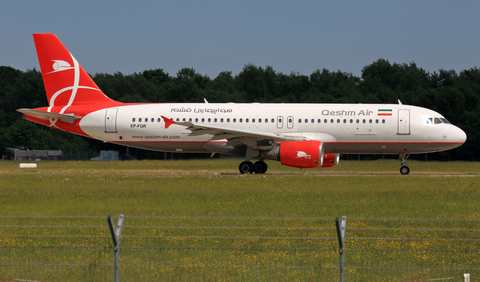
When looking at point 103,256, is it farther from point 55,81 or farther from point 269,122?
point 55,81

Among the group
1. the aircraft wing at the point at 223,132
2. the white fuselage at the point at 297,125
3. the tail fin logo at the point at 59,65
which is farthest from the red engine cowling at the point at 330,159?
the tail fin logo at the point at 59,65

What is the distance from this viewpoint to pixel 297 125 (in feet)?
84.8

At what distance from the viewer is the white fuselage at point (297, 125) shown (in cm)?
2559

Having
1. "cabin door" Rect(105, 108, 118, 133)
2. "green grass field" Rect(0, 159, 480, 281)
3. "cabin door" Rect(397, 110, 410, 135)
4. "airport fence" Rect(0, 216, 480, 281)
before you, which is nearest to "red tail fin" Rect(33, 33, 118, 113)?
"cabin door" Rect(105, 108, 118, 133)

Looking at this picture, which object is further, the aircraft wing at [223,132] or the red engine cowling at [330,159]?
the red engine cowling at [330,159]

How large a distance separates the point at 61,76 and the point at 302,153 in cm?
1344

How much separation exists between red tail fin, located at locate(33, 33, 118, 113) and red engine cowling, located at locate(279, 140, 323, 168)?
10470 millimetres

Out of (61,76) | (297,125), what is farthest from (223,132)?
(61,76)

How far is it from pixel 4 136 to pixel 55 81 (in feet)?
108

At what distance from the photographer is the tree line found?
166 feet

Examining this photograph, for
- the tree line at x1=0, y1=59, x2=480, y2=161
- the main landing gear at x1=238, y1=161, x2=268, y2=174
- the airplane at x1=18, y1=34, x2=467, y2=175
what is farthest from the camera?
the tree line at x1=0, y1=59, x2=480, y2=161

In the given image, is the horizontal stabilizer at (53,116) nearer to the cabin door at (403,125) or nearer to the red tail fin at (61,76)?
the red tail fin at (61,76)

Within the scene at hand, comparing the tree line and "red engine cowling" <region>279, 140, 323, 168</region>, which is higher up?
the tree line

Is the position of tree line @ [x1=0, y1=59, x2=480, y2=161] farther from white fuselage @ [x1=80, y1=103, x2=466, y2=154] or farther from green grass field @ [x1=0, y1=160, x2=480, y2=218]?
green grass field @ [x1=0, y1=160, x2=480, y2=218]
